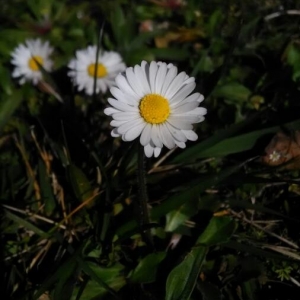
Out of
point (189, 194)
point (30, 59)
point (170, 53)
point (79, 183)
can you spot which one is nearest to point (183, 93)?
point (189, 194)

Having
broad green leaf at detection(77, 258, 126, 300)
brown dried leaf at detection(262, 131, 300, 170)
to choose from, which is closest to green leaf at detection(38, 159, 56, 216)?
broad green leaf at detection(77, 258, 126, 300)

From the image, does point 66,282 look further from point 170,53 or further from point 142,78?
point 170,53

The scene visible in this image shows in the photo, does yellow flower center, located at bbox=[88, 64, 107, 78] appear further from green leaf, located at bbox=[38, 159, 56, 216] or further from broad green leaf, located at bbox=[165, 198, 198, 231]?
broad green leaf, located at bbox=[165, 198, 198, 231]

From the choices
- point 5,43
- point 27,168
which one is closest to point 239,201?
point 27,168

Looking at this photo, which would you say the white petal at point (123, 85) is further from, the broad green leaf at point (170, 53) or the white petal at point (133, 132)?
the broad green leaf at point (170, 53)

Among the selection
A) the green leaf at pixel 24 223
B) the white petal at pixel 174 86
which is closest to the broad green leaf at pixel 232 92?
the white petal at pixel 174 86

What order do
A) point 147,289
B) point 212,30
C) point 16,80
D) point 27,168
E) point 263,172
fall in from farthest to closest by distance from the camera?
1. point 16,80
2. point 212,30
3. point 27,168
4. point 263,172
5. point 147,289

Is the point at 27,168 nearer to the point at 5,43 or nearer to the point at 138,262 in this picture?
the point at 138,262
